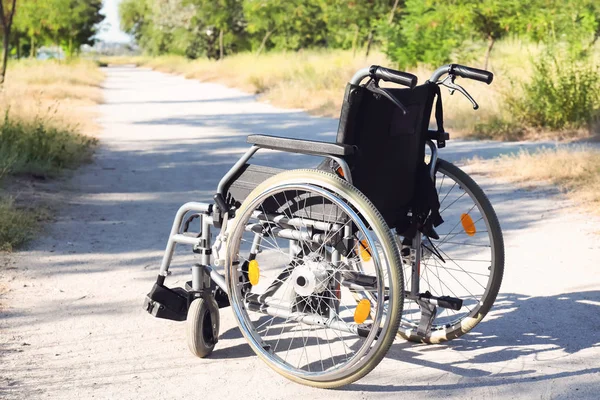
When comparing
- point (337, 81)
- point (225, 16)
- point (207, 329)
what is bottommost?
point (207, 329)

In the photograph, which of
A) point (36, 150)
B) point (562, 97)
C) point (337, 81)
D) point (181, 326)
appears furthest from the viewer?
point (337, 81)

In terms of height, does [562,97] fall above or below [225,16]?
below

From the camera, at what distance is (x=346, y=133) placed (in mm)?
3369

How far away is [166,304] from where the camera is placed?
13.1 feet

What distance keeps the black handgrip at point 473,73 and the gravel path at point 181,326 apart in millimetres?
1238

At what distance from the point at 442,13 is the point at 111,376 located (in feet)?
52.3

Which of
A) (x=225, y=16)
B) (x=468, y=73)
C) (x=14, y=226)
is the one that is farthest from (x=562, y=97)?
(x=225, y=16)

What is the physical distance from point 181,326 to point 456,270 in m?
1.77

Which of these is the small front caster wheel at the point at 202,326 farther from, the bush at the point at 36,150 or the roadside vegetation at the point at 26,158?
the bush at the point at 36,150

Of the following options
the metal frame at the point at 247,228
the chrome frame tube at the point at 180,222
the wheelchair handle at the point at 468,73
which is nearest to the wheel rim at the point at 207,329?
the metal frame at the point at 247,228

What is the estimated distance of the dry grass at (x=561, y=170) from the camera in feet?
24.8

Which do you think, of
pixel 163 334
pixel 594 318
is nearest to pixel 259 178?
pixel 163 334

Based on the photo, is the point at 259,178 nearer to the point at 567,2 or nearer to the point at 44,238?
the point at 44,238

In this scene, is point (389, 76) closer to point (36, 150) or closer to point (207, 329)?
point (207, 329)
